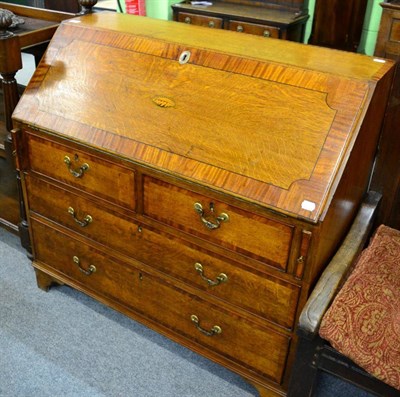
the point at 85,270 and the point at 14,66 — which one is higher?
the point at 14,66

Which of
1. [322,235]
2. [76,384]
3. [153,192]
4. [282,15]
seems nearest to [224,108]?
[153,192]

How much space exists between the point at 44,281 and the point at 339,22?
6.89ft

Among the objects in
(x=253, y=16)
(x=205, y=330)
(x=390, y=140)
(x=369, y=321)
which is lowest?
(x=205, y=330)

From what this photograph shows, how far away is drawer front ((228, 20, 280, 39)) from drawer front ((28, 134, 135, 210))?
1793 millimetres

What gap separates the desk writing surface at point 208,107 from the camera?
1301 millimetres

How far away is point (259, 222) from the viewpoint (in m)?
1.34

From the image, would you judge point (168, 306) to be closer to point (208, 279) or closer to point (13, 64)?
point (208, 279)

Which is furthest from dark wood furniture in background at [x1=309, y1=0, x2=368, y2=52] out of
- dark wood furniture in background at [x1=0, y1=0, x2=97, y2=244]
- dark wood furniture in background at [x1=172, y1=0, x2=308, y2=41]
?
dark wood furniture in background at [x1=0, y1=0, x2=97, y2=244]

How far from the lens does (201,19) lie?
326cm

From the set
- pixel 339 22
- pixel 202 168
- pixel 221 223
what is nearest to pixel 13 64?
pixel 202 168

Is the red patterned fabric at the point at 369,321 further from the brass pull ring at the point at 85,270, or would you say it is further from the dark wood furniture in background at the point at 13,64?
the dark wood furniture in background at the point at 13,64

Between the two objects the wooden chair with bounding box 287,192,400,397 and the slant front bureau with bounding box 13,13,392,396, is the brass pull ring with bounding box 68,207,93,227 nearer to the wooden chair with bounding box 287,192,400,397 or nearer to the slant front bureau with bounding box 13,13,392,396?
the slant front bureau with bounding box 13,13,392,396

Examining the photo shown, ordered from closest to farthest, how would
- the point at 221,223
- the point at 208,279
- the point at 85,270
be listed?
the point at 221,223
the point at 208,279
the point at 85,270

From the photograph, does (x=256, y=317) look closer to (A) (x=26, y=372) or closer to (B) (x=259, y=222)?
(B) (x=259, y=222)
